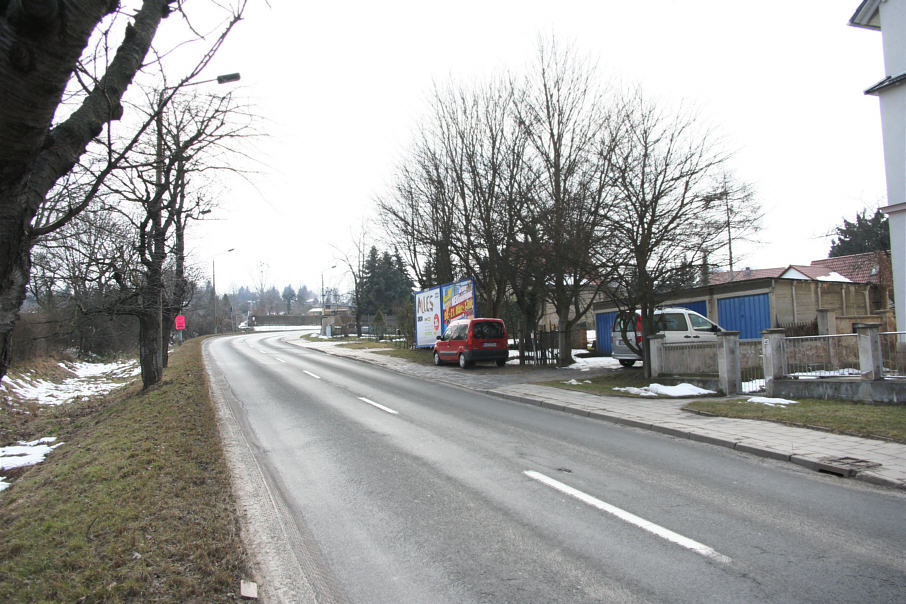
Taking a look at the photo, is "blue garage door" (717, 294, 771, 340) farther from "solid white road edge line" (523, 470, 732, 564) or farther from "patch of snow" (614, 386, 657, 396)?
"solid white road edge line" (523, 470, 732, 564)

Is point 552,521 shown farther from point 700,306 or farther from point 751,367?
point 700,306

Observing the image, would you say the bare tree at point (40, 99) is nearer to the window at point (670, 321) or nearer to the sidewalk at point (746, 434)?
the sidewalk at point (746, 434)

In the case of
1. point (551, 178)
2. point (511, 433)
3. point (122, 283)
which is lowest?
point (511, 433)

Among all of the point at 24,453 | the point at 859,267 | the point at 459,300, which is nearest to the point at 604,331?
the point at 459,300

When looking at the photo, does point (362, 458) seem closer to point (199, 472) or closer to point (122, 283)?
point (199, 472)

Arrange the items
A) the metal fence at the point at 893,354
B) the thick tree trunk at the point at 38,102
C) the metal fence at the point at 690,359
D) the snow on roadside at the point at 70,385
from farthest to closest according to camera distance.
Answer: the snow on roadside at the point at 70,385, the metal fence at the point at 690,359, the metal fence at the point at 893,354, the thick tree trunk at the point at 38,102

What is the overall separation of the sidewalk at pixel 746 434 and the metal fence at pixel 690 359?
2374 millimetres

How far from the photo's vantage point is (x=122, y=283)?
13141 millimetres

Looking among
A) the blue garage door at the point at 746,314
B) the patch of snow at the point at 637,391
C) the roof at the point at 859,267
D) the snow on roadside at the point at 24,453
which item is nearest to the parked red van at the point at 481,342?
the patch of snow at the point at 637,391

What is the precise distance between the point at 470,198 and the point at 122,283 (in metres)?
14.8

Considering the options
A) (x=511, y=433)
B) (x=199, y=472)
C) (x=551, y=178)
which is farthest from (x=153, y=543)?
(x=551, y=178)

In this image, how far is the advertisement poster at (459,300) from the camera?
23859 mm

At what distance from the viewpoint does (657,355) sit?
14758mm

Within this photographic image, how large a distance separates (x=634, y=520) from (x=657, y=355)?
35.5ft
